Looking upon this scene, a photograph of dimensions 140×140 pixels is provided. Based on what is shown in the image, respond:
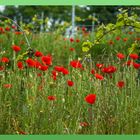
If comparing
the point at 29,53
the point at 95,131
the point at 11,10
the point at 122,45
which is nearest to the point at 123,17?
the point at 29,53

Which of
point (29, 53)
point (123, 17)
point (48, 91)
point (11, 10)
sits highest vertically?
point (11, 10)

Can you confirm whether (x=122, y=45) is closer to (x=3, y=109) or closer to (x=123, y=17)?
(x=123, y=17)

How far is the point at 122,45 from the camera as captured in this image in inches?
253

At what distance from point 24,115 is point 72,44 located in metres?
4.05

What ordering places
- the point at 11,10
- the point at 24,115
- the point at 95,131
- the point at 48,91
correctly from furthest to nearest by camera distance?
1. the point at 11,10
2. the point at 48,91
3. the point at 24,115
4. the point at 95,131

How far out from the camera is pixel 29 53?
3.61 meters

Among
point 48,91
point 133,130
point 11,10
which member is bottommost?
point 133,130

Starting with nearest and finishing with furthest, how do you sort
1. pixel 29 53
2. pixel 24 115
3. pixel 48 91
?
pixel 24 115, pixel 48 91, pixel 29 53

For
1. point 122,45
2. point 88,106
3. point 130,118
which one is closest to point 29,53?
point 88,106

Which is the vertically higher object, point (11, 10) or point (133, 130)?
point (11, 10)

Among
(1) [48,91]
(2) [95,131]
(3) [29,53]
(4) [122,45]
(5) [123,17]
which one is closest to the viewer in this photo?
(2) [95,131]

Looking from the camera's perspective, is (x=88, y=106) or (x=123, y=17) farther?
(x=123, y=17)

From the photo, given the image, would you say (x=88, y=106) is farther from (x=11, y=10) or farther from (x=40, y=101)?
(x=11, y=10)

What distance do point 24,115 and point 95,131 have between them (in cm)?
53
